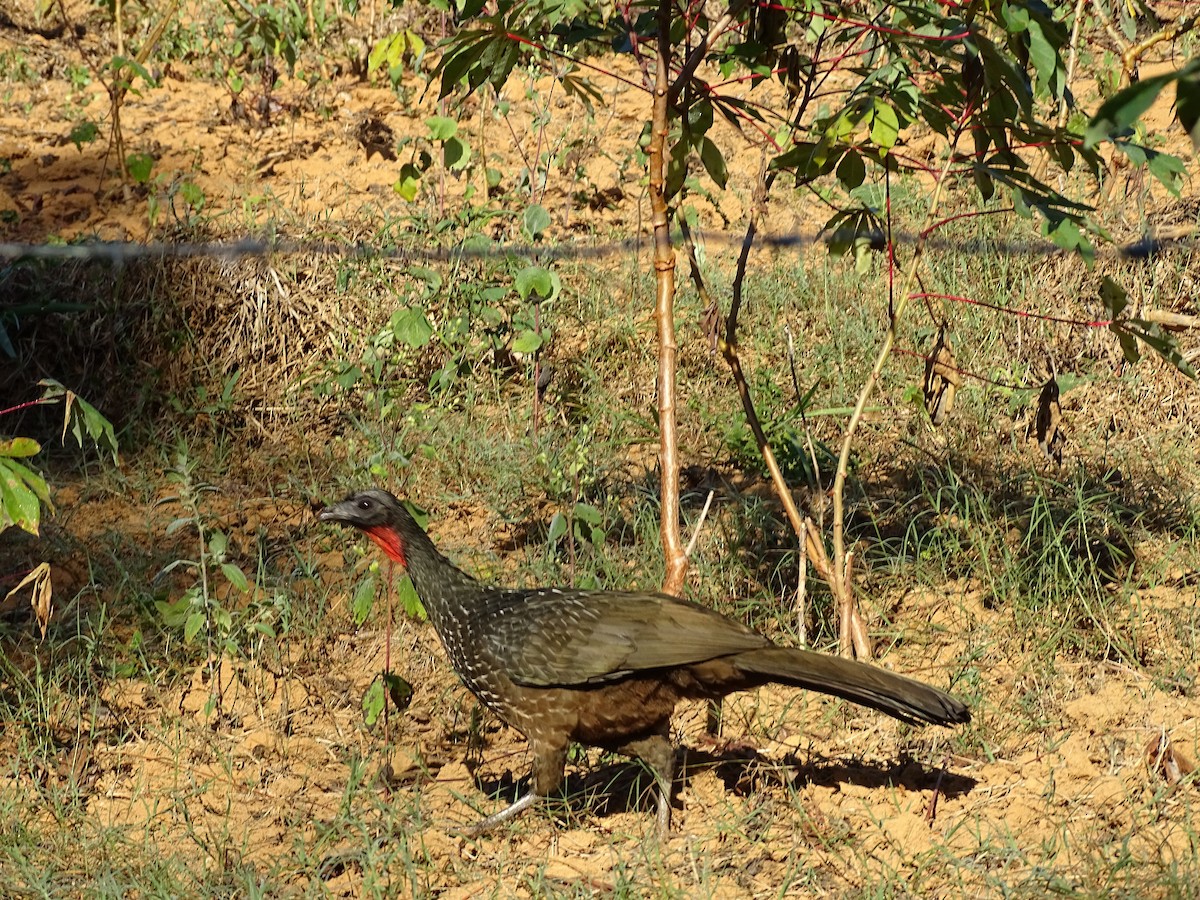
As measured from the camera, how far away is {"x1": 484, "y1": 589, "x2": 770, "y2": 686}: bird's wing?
4.00m

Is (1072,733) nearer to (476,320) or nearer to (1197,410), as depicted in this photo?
(1197,410)

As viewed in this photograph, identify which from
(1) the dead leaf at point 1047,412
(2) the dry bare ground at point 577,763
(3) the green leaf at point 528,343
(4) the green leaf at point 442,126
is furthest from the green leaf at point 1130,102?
(3) the green leaf at point 528,343

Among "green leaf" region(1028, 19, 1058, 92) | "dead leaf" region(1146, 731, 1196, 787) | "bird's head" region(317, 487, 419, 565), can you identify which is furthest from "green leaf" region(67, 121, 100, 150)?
"dead leaf" region(1146, 731, 1196, 787)

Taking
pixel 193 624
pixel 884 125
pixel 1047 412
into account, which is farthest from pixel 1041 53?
pixel 193 624

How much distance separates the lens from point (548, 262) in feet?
21.9

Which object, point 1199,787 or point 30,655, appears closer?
point 1199,787

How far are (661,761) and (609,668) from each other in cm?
32

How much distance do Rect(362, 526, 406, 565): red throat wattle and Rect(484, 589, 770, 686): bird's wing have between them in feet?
1.40

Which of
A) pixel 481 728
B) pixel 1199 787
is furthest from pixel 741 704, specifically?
pixel 1199 787

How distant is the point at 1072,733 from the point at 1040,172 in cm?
386

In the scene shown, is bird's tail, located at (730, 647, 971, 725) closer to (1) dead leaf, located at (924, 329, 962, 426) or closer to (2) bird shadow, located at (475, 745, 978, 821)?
(2) bird shadow, located at (475, 745, 978, 821)

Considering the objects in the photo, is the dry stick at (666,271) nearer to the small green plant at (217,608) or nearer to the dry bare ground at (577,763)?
the dry bare ground at (577,763)

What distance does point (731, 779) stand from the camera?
4.37 m

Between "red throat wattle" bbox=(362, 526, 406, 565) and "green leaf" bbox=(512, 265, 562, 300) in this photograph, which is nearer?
"red throat wattle" bbox=(362, 526, 406, 565)
